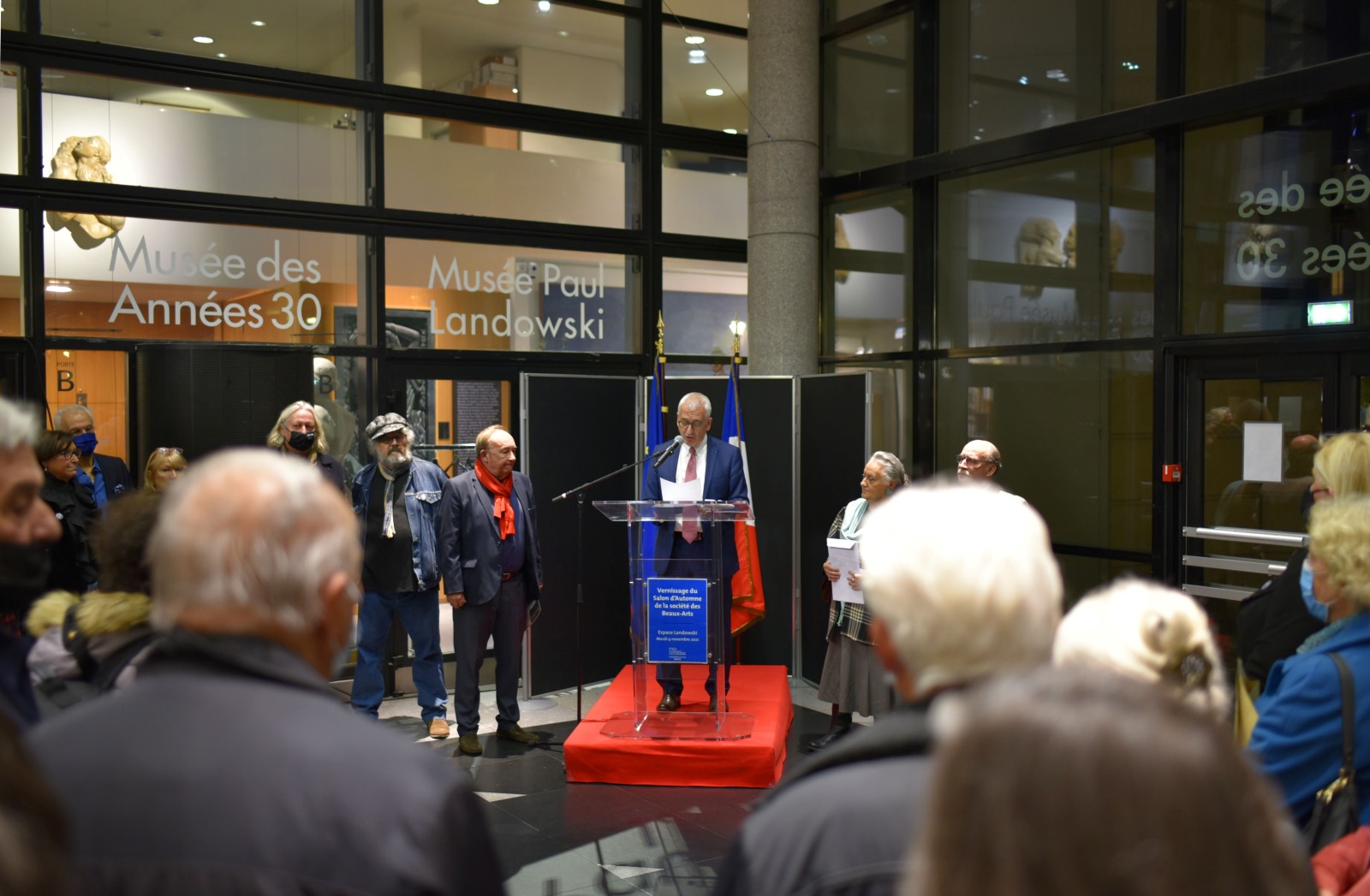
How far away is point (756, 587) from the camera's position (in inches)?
266

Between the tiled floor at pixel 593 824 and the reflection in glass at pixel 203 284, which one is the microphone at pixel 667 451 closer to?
the tiled floor at pixel 593 824

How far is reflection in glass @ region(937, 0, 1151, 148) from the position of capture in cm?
655

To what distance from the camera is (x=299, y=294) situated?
23.1ft

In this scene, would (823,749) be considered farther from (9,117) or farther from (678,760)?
(9,117)

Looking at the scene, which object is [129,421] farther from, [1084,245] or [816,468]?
[1084,245]

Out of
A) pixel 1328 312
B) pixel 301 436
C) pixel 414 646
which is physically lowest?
pixel 414 646

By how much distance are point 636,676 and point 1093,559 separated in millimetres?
2860

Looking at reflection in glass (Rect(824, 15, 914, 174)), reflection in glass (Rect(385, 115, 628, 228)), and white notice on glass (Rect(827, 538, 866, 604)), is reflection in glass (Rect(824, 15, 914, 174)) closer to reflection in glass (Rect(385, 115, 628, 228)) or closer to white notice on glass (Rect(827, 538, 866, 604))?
reflection in glass (Rect(385, 115, 628, 228))

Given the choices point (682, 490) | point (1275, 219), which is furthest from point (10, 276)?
point (1275, 219)

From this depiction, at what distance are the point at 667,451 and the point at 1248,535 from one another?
304 centimetres

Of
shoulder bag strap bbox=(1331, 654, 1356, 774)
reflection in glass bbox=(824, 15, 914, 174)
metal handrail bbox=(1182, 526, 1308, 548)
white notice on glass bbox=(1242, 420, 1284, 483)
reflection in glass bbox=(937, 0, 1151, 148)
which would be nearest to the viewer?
shoulder bag strap bbox=(1331, 654, 1356, 774)

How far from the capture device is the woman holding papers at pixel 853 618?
5664 millimetres

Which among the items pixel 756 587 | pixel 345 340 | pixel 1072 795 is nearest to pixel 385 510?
pixel 345 340

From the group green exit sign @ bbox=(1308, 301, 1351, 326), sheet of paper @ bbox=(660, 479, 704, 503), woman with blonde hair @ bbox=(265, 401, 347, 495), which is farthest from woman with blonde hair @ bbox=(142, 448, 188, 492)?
green exit sign @ bbox=(1308, 301, 1351, 326)
